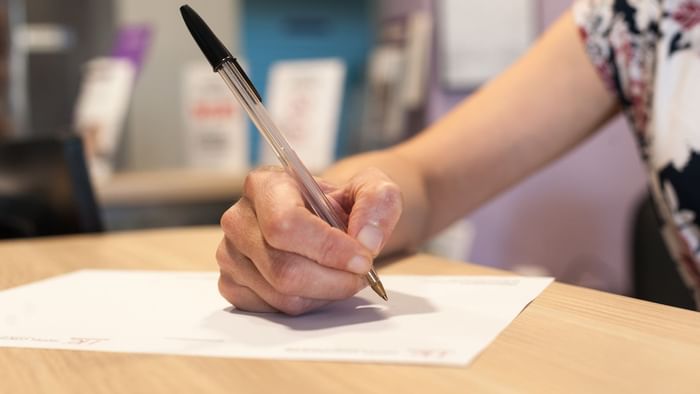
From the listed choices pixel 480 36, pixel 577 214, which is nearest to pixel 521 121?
pixel 577 214

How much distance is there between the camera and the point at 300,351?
41 cm

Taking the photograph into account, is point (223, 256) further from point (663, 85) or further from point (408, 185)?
point (663, 85)

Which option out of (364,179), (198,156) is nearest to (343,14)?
(198,156)

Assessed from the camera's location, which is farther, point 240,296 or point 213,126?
point 213,126

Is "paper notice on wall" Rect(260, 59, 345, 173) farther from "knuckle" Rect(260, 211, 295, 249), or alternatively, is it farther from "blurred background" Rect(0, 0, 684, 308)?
"knuckle" Rect(260, 211, 295, 249)

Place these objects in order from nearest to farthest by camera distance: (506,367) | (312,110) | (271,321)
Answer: (506,367)
(271,321)
(312,110)

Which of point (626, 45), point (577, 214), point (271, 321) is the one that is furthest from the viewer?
point (577, 214)

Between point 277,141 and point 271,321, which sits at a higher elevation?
point 277,141

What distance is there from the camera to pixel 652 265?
119 cm

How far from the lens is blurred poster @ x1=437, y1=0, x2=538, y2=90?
1.73m

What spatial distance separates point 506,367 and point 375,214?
143 mm

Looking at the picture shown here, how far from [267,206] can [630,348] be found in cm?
22

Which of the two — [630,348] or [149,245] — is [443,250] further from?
[630,348]

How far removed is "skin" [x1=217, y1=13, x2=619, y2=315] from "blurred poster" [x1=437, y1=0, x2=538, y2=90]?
33.6 inches
